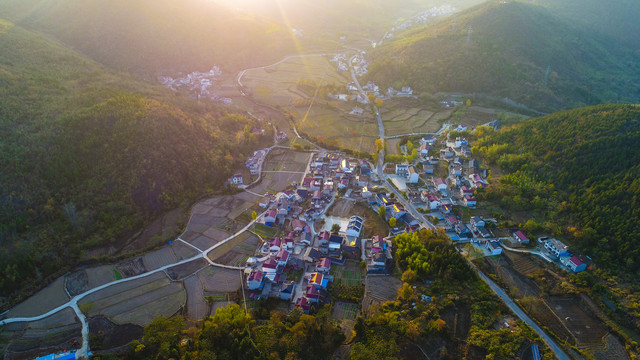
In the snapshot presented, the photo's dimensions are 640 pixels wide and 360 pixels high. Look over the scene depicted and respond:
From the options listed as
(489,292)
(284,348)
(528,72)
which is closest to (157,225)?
(284,348)

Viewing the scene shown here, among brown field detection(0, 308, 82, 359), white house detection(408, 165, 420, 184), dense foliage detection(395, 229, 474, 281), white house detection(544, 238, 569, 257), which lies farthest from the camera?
white house detection(408, 165, 420, 184)

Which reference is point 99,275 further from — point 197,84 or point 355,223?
point 197,84

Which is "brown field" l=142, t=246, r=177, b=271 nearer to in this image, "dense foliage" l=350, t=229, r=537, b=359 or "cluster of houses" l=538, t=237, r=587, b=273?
"dense foliage" l=350, t=229, r=537, b=359

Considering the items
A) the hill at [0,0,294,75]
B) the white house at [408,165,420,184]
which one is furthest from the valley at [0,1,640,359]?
the hill at [0,0,294,75]

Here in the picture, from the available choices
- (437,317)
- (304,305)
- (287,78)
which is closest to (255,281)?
(304,305)

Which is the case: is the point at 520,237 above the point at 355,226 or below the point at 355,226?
below

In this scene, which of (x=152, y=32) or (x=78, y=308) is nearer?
(x=78, y=308)
